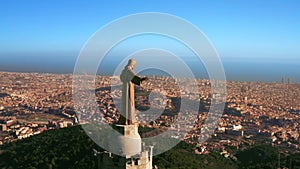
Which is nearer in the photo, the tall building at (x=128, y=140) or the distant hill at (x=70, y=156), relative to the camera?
the tall building at (x=128, y=140)

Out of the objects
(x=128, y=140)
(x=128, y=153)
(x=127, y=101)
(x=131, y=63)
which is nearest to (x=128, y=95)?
(x=127, y=101)

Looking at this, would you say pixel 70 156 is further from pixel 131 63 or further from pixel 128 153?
pixel 131 63

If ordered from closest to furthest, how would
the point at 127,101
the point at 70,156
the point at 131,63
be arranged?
the point at 131,63, the point at 127,101, the point at 70,156

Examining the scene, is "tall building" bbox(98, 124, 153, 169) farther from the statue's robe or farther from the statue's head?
the statue's head

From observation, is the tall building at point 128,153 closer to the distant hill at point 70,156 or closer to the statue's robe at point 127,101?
the statue's robe at point 127,101

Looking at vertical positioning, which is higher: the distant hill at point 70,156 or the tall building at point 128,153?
the tall building at point 128,153

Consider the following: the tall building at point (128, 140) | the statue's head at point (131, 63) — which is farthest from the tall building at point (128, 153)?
the statue's head at point (131, 63)

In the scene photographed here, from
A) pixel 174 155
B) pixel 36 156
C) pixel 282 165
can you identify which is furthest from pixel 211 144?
Answer: pixel 36 156

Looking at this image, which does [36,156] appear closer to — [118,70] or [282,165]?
[282,165]
